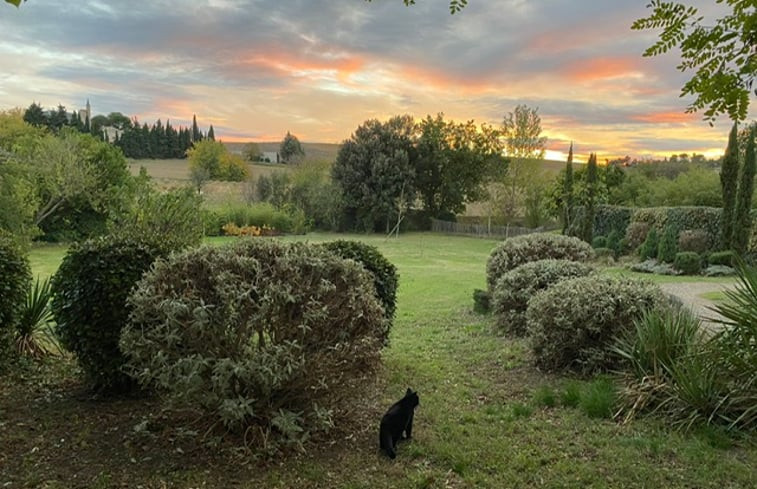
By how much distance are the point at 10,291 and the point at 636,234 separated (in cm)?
2073

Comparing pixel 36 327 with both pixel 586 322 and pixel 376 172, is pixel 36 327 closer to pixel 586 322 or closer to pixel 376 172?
pixel 586 322

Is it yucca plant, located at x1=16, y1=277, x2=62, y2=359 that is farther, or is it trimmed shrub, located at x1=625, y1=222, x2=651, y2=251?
trimmed shrub, located at x1=625, y1=222, x2=651, y2=251

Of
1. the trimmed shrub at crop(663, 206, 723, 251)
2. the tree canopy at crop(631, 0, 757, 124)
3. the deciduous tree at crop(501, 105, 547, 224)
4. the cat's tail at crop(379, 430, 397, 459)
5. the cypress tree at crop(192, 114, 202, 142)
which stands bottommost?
the cat's tail at crop(379, 430, 397, 459)

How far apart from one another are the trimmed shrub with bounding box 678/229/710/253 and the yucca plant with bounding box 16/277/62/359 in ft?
60.4

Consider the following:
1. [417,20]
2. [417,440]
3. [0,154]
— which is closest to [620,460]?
[417,440]

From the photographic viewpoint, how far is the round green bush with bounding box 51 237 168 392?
3.82 meters

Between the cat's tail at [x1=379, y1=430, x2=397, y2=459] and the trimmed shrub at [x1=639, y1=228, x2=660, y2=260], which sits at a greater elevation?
the trimmed shrub at [x1=639, y1=228, x2=660, y2=260]

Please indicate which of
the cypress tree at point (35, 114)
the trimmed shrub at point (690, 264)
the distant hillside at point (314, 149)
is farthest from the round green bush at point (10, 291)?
the cypress tree at point (35, 114)

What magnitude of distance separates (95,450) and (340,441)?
1512mm

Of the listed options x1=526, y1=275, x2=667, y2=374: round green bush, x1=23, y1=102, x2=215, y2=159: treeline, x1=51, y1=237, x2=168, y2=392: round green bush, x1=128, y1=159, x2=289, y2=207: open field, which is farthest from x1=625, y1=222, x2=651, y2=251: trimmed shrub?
x1=23, y1=102, x2=215, y2=159: treeline

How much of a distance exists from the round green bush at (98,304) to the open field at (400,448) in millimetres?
277

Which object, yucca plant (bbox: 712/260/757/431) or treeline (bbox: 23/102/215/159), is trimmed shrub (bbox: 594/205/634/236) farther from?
treeline (bbox: 23/102/215/159)

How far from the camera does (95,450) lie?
121 inches

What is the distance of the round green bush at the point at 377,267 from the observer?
5.39 meters
